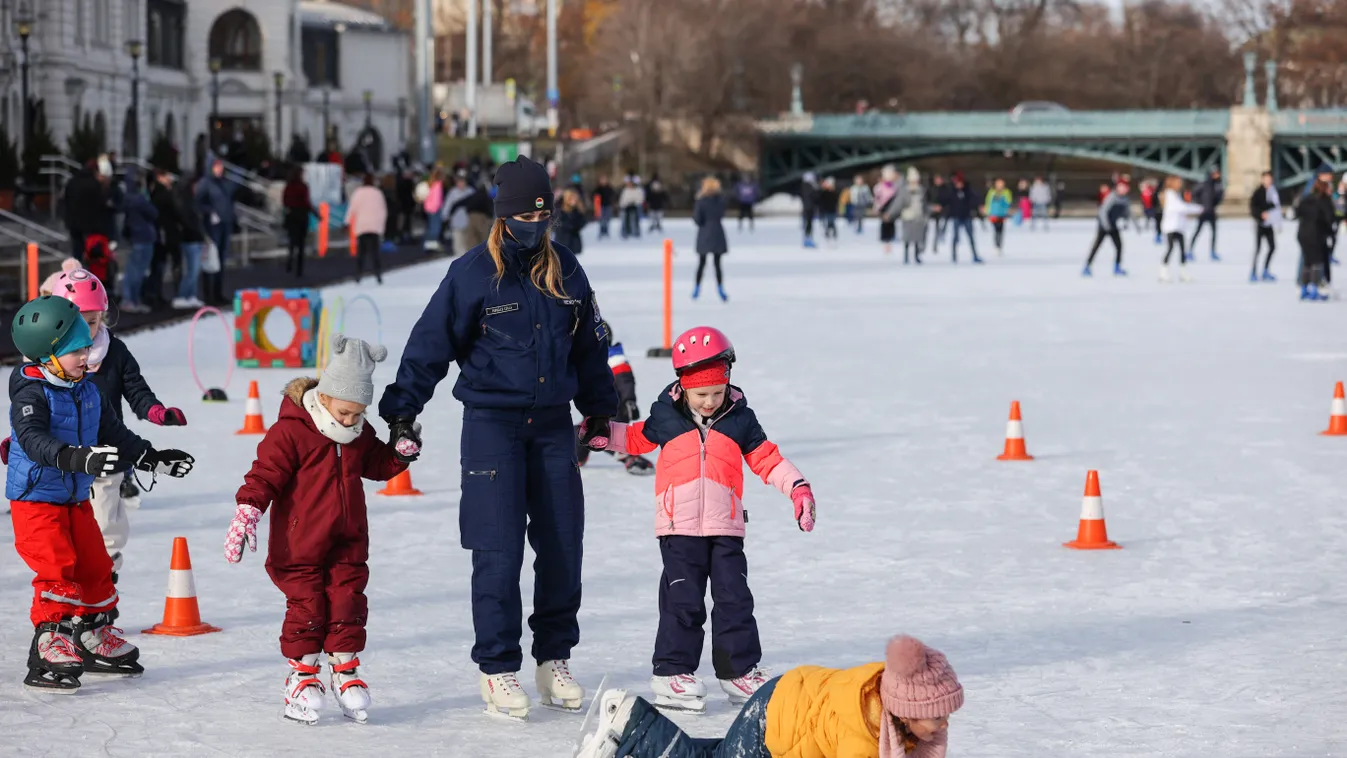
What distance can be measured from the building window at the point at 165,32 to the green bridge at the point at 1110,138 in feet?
80.9

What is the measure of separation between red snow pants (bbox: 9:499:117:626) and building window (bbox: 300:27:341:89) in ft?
239

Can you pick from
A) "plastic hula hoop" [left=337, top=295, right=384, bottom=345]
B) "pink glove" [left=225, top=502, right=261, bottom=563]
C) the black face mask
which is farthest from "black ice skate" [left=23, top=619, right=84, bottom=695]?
"plastic hula hoop" [left=337, top=295, right=384, bottom=345]

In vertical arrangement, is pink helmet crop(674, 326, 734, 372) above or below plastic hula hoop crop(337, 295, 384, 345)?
above

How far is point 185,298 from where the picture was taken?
2172 cm

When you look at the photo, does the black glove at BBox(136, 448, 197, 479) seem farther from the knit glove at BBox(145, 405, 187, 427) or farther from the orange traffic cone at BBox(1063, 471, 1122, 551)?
the orange traffic cone at BBox(1063, 471, 1122, 551)

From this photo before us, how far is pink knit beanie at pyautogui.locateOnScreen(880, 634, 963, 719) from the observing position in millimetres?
4043

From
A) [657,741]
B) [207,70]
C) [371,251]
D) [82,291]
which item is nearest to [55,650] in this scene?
[82,291]

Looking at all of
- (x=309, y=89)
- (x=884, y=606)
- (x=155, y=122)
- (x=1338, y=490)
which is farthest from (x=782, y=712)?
(x=309, y=89)

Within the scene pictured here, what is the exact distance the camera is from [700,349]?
558 cm

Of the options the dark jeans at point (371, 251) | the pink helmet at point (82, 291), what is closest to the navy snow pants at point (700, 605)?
the pink helmet at point (82, 291)

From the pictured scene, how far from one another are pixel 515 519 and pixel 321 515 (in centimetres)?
54

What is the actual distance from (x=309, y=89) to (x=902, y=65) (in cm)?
3101

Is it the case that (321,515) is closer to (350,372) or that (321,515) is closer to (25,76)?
(350,372)

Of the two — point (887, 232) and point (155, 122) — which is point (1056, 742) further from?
point (155, 122)
